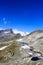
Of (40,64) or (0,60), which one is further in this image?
(0,60)

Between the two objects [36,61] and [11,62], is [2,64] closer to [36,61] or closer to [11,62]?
[11,62]

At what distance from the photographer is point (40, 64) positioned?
6284 centimetres

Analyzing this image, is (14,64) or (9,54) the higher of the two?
(9,54)

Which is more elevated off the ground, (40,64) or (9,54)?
(9,54)

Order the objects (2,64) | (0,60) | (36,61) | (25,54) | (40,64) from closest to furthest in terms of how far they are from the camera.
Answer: (40,64), (36,61), (2,64), (0,60), (25,54)

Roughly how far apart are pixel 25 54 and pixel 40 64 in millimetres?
24761

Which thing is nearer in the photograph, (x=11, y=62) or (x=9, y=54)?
(x=11, y=62)

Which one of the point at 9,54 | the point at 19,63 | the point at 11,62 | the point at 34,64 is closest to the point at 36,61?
the point at 34,64

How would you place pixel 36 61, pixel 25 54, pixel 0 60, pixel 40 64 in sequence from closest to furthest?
pixel 40 64 → pixel 36 61 → pixel 0 60 → pixel 25 54

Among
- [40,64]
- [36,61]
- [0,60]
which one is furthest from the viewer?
[0,60]

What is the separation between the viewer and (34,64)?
65062mm

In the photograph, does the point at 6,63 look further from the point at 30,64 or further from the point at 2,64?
the point at 30,64

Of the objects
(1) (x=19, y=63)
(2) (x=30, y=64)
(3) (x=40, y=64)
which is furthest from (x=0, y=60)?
(3) (x=40, y=64)

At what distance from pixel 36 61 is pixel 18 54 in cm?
2216
